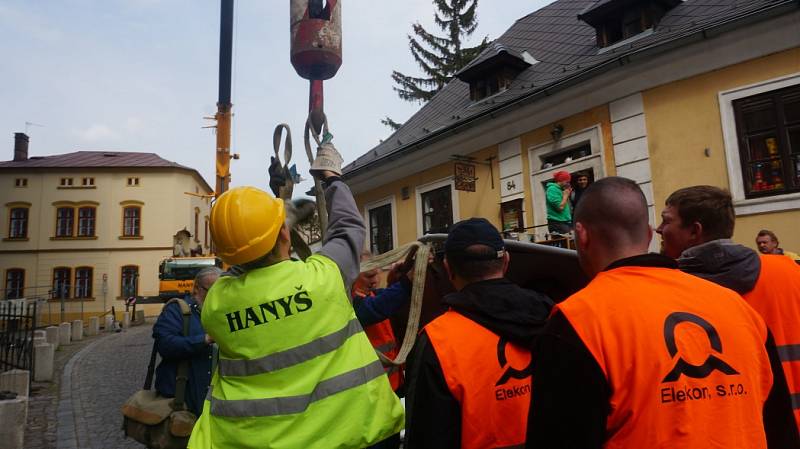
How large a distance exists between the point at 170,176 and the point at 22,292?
11.9m

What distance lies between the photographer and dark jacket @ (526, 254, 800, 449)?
117 centimetres

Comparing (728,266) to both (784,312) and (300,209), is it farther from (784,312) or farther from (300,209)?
(300,209)

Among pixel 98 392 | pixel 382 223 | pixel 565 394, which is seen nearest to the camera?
pixel 565 394

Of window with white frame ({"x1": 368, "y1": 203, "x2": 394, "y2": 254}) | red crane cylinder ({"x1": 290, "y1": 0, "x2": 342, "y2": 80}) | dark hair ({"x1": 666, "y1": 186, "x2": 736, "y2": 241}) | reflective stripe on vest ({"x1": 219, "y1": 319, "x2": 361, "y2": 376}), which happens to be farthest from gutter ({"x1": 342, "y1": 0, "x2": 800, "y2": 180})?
reflective stripe on vest ({"x1": 219, "y1": 319, "x2": 361, "y2": 376})

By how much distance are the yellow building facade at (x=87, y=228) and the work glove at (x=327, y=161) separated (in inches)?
1357

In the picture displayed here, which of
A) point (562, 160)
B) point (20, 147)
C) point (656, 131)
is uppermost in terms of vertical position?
point (20, 147)

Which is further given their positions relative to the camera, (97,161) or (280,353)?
(97,161)

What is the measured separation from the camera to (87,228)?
35906 millimetres

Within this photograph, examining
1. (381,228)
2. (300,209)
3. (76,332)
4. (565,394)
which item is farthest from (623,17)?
(76,332)

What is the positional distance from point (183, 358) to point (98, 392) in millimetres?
6836

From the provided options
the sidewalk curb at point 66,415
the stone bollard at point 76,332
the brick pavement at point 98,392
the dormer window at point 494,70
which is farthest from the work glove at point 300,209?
the stone bollard at point 76,332

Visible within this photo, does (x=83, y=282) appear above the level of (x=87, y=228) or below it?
below

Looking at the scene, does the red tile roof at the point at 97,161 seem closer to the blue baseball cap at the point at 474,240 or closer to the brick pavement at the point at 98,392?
the brick pavement at the point at 98,392


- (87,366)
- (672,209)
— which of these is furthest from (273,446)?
(87,366)
